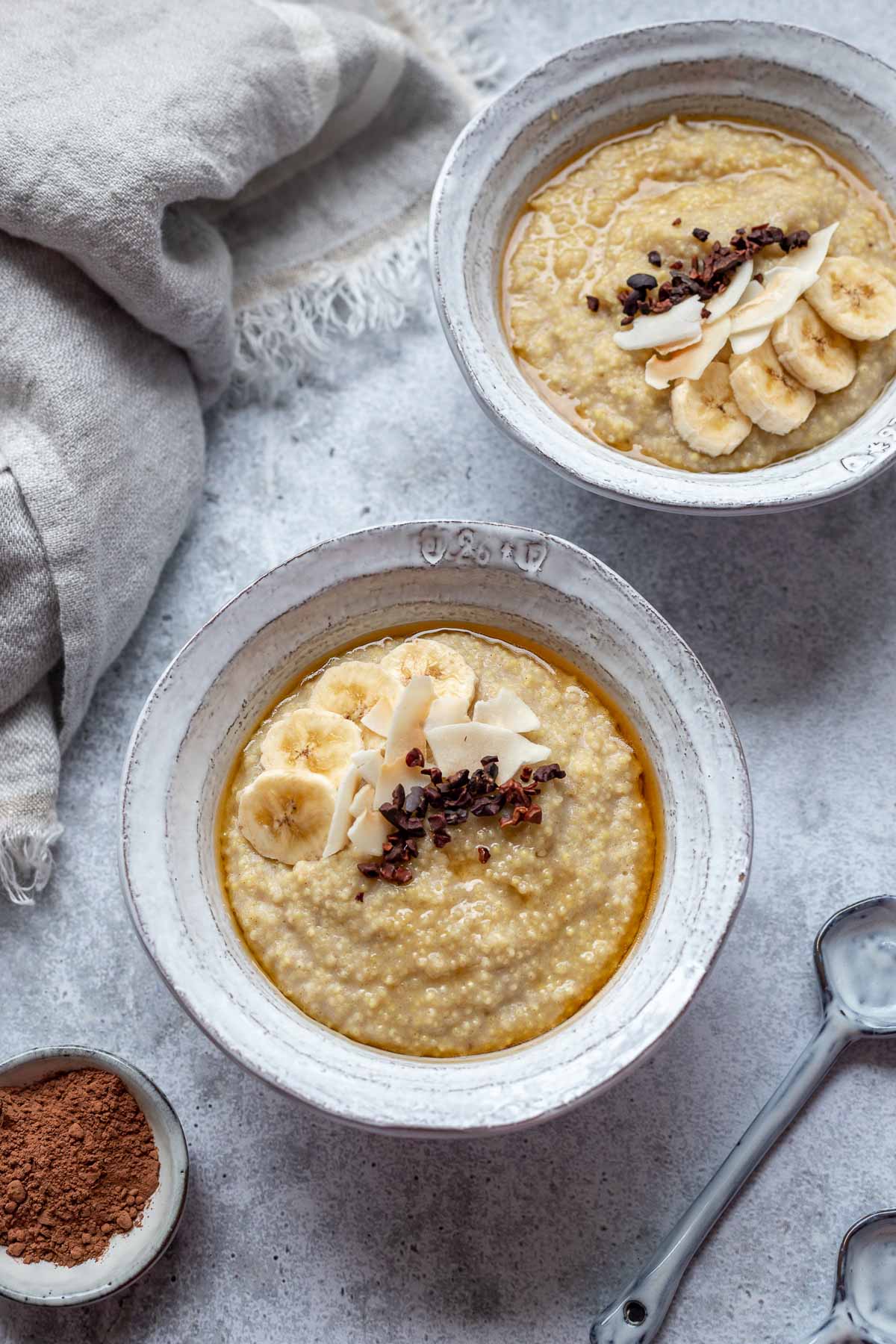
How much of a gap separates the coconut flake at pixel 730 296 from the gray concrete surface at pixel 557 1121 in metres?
0.54

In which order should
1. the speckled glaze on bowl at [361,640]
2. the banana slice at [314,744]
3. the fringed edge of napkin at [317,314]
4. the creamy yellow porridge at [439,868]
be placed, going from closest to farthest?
the speckled glaze on bowl at [361,640]
the creamy yellow porridge at [439,868]
the banana slice at [314,744]
the fringed edge of napkin at [317,314]

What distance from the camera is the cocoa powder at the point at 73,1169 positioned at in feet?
9.00

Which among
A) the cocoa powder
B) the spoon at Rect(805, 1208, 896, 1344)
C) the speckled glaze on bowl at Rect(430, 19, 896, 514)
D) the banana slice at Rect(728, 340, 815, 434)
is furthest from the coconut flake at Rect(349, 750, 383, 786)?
the spoon at Rect(805, 1208, 896, 1344)

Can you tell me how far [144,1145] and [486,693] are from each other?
4.10 ft

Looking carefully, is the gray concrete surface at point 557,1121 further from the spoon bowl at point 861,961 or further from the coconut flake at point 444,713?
the coconut flake at point 444,713

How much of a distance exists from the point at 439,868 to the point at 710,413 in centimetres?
122

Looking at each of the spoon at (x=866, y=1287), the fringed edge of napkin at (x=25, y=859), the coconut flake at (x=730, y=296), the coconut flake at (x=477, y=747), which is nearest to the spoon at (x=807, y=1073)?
the spoon at (x=866, y=1287)

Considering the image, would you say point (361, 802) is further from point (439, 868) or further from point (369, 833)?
point (439, 868)

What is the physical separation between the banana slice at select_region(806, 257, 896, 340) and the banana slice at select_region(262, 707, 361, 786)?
146 cm

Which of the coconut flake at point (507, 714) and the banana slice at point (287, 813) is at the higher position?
the coconut flake at point (507, 714)

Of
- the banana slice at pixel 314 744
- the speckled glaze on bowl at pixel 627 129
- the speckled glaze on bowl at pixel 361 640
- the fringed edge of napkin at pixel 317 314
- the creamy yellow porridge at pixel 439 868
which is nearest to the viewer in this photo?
the speckled glaze on bowl at pixel 361 640

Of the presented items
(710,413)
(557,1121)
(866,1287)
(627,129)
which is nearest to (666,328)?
(710,413)

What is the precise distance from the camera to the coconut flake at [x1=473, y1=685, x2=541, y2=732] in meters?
2.66

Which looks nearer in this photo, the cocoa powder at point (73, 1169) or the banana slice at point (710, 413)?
the cocoa powder at point (73, 1169)
